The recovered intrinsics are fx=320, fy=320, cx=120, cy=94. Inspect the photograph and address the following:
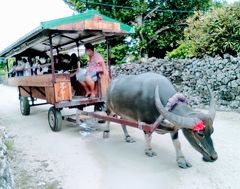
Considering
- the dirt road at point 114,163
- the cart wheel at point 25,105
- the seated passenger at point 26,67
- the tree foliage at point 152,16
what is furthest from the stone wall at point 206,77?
the cart wheel at point 25,105

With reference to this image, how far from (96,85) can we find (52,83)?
99cm

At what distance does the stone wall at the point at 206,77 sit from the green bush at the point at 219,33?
1.41ft

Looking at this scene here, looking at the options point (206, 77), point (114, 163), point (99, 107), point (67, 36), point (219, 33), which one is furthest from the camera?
point (206, 77)

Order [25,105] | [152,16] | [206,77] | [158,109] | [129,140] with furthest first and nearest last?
[152,16] < [25,105] < [206,77] < [129,140] < [158,109]

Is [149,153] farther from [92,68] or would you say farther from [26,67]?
[26,67]

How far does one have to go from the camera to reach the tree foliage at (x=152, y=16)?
13.6 meters

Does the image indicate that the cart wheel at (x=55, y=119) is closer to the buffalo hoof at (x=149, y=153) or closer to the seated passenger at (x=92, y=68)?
the seated passenger at (x=92, y=68)

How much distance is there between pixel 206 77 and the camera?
8711mm

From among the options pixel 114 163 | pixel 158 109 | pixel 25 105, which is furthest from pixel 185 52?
pixel 158 109

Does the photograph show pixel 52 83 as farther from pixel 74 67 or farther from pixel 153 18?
pixel 153 18

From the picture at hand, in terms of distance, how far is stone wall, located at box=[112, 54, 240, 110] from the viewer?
26.3ft

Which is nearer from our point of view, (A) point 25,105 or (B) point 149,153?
(B) point 149,153

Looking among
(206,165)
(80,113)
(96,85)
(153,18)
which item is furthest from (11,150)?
(153,18)

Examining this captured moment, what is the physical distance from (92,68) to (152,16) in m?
8.20
